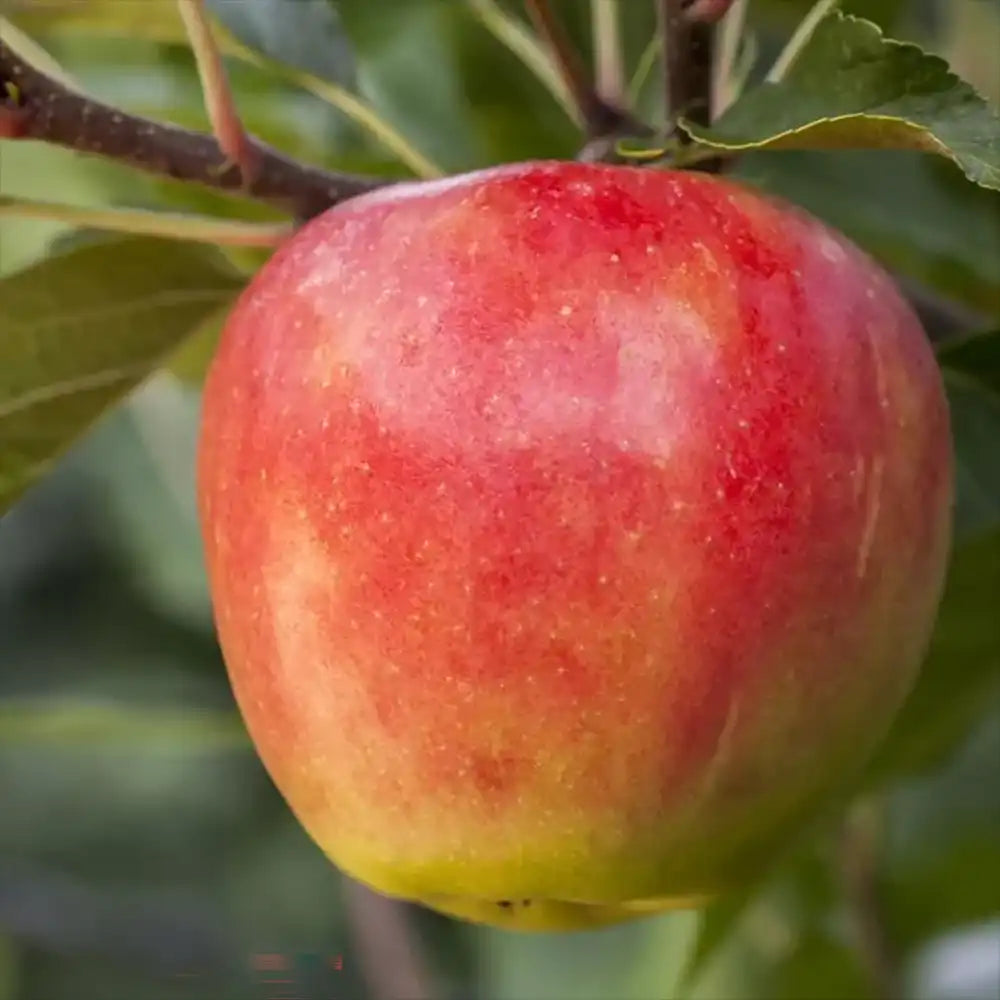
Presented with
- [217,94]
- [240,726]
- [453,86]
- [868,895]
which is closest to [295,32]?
[217,94]

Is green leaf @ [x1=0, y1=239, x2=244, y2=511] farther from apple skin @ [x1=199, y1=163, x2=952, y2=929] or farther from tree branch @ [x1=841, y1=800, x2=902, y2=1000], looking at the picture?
tree branch @ [x1=841, y1=800, x2=902, y2=1000]

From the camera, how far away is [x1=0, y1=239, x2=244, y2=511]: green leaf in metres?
0.51

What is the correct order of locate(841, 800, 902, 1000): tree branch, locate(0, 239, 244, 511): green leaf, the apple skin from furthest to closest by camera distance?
locate(841, 800, 902, 1000): tree branch → locate(0, 239, 244, 511): green leaf → the apple skin

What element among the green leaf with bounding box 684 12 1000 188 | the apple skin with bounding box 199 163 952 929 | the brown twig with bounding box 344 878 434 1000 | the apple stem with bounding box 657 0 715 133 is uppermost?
the green leaf with bounding box 684 12 1000 188

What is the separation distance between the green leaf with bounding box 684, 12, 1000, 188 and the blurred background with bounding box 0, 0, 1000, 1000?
0.79ft

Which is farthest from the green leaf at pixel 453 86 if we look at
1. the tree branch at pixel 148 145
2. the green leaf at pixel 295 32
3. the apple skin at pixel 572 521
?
the apple skin at pixel 572 521

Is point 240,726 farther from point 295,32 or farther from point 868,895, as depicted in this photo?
point 295,32

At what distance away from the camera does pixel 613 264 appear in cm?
39

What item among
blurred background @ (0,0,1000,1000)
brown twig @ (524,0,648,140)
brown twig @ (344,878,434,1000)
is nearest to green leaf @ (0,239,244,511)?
blurred background @ (0,0,1000,1000)

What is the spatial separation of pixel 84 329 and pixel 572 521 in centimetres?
25

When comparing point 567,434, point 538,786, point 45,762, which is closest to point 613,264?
point 567,434

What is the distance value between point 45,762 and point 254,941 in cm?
34

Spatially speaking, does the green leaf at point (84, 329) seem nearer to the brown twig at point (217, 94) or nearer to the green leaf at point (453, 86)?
the brown twig at point (217, 94)

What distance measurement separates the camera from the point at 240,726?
102cm
